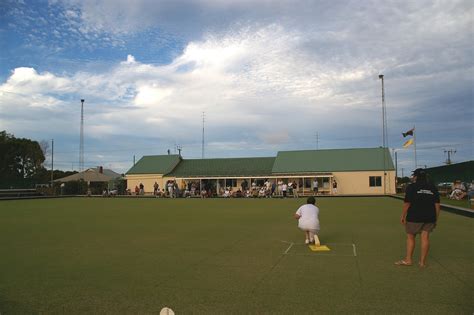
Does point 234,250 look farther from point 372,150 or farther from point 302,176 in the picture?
point 372,150

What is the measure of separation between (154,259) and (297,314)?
12.0ft

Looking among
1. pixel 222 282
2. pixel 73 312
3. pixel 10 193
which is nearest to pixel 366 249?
pixel 222 282

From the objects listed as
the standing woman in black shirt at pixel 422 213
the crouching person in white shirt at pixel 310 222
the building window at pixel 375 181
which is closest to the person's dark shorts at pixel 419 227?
the standing woman in black shirt at pixel 422 213

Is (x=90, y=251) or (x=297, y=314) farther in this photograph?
(x=90, y=251)

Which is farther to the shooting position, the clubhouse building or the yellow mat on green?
the clubhouse building

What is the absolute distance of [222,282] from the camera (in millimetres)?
5820

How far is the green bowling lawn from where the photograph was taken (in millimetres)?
4805

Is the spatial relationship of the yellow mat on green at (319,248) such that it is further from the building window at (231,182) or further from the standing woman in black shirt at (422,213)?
the building window at (231,182)

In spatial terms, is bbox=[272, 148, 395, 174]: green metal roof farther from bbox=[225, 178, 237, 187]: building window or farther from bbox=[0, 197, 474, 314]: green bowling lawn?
bbox=[0, 197, 474, 314]: green bowling lawn

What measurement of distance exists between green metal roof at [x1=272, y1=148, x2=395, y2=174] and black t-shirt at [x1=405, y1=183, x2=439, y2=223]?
37.9 meters

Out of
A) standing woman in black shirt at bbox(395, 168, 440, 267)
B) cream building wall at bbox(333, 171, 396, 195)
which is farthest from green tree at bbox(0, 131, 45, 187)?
standing woman in black shirt at bbox(395, 168, 440, 267)

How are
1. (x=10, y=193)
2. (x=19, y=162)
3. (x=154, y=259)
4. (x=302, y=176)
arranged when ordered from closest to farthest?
(x=154, y=259)
(x=10, y=193)
(x=302, y=176)
(x=19, y=162)

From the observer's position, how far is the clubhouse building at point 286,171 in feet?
143

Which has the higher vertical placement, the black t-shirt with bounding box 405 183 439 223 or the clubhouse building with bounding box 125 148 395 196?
the clubhouse building with bounding box 125 148 395 196
